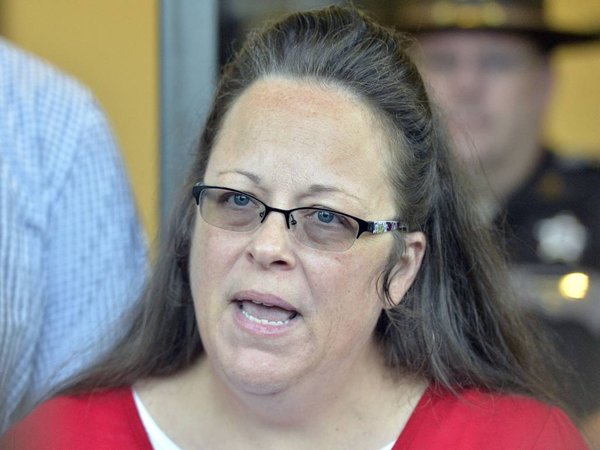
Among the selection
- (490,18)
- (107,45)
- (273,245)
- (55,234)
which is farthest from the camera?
(490,18)

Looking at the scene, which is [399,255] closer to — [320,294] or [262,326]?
[320,294]

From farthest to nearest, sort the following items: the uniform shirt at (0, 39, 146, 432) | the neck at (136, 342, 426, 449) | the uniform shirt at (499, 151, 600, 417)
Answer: the uniform shirt at (499, 151, 600, 417) < the uniform shirt at (0, 39, 146, 432) < the neck at (136, 342, 426, 449)

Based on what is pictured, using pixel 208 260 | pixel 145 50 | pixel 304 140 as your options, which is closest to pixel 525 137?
pixel 145 50

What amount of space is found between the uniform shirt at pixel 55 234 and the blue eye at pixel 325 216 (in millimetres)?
676

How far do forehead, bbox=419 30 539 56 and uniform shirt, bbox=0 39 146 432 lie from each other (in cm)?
115

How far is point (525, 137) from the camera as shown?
→ 3297 millimetres

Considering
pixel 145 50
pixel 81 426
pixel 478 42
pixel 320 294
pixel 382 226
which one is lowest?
pixel 81 426

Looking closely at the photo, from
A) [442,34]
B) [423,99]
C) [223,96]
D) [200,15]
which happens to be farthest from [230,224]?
[442,34]

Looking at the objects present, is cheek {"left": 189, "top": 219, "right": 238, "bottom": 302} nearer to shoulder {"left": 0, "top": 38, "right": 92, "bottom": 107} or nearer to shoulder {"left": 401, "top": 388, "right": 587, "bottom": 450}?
shoulder {"left": 401, "top": 388, "right": 587, "bottom": 450}

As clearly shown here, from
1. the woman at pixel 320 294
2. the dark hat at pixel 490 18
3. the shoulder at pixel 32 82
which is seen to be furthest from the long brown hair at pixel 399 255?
the dark hat at pixel 490 18

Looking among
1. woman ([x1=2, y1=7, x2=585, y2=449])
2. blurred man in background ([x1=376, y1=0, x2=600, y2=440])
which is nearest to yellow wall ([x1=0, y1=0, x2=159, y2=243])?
blurred man in background ([x1=376, y1=0, x2=600, y2=440])

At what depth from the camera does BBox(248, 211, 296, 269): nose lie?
1895 millimetres

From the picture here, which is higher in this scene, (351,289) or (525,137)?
Result: (525,137)

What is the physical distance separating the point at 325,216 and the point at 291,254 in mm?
92
